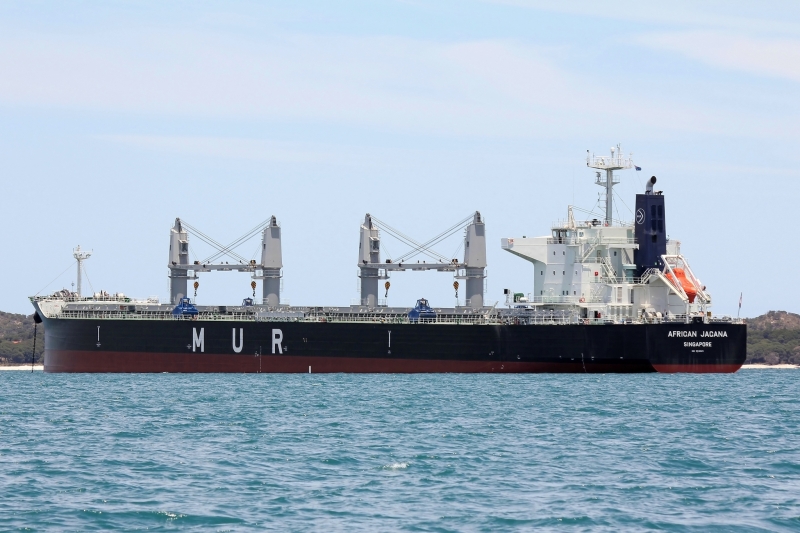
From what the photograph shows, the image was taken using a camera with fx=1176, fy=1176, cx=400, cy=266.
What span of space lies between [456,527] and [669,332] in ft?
129

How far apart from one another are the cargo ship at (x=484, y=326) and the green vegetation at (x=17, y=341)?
203 ft

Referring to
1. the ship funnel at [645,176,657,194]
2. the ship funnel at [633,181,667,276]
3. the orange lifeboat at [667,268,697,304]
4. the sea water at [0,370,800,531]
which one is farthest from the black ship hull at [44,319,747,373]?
the sea water at [0,370,800,531]

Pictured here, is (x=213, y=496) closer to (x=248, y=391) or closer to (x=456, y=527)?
(x=456, y=527)

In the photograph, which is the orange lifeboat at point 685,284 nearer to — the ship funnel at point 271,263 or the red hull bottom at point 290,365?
the red hull bottom at point 290,365

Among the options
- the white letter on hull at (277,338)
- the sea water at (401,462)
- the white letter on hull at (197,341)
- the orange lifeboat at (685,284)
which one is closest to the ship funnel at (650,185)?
the orange lifeboat at (685,284)

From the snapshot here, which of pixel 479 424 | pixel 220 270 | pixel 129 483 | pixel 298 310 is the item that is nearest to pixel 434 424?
pixel 479 424

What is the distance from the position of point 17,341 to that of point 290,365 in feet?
271

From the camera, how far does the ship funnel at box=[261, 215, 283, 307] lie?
6744 centimetres

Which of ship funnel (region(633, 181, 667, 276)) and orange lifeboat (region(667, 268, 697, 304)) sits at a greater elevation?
ship funnel (region(633, 181, 667, 276))

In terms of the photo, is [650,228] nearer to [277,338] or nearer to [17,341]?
[277,338]

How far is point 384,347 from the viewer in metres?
60.4

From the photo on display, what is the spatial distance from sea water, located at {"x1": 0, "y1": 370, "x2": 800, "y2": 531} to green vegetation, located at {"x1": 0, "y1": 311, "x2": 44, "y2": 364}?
85.1 meters

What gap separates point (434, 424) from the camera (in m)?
34.6

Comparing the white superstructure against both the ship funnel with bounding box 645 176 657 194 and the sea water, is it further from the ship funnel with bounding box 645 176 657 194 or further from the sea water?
the sea water
